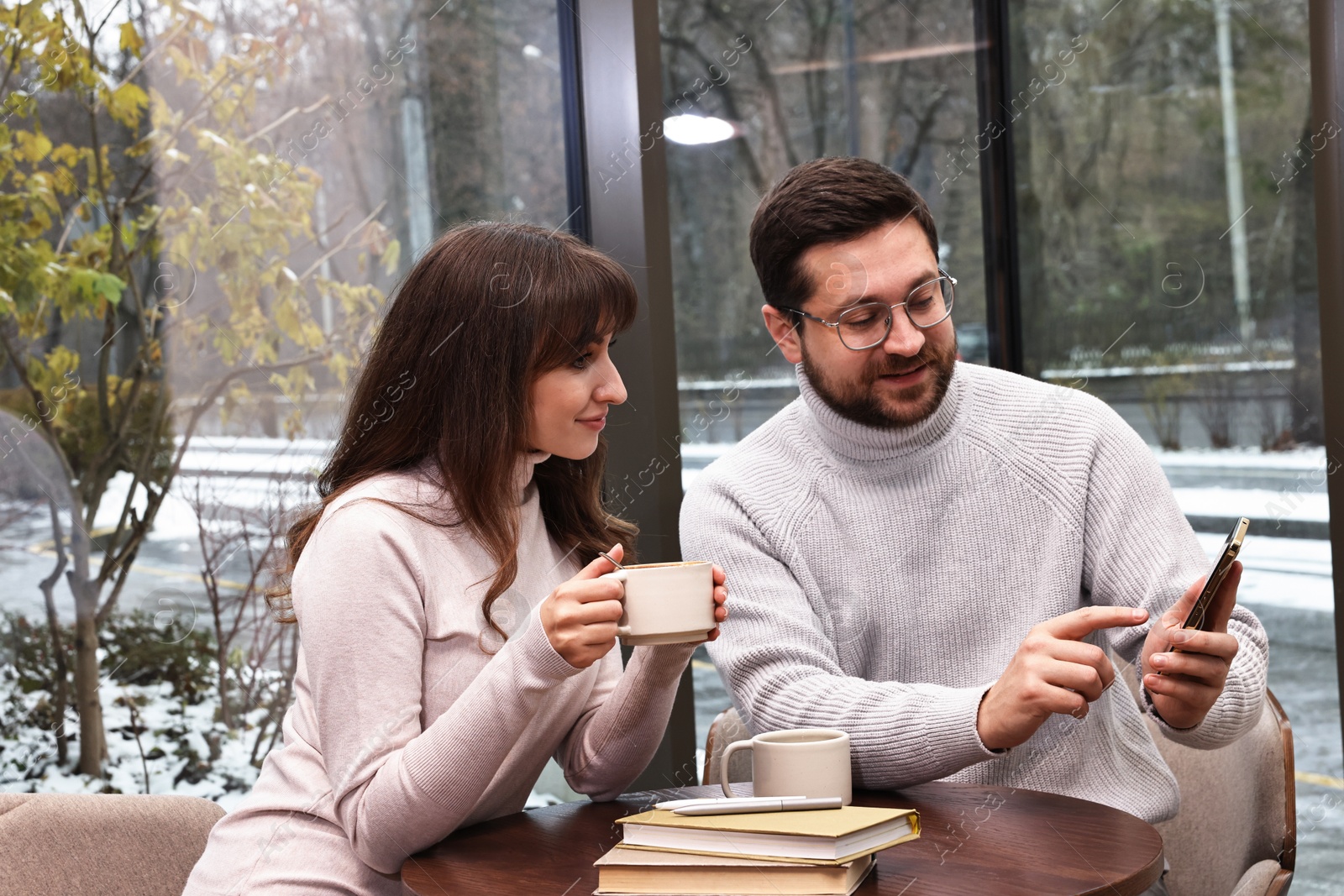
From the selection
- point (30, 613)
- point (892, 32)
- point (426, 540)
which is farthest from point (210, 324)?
point (892, 32)

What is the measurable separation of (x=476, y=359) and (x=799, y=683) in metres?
0.61

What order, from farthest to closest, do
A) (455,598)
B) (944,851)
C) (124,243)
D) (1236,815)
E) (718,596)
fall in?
(124,243) → (1236,815) → (455,598) → (718,596) → (944,851)

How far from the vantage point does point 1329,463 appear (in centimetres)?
241

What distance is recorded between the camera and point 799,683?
165 cm

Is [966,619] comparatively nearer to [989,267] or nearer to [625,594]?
[625,594]

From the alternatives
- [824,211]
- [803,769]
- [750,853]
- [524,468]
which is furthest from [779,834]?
[824,211]

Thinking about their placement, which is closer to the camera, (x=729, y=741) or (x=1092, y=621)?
(x=1092, y=621)

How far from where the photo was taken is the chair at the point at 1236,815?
187cm

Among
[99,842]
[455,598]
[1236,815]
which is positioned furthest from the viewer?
[1236,815]

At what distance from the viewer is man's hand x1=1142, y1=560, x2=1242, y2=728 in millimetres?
1421

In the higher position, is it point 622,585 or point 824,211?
point 824,211

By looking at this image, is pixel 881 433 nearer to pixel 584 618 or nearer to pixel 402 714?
pixel 584 618

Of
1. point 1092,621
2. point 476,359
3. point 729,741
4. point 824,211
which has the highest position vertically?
point 824,211

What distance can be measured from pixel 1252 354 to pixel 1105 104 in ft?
2.53
